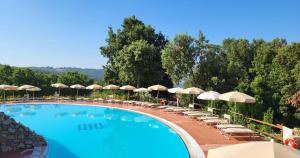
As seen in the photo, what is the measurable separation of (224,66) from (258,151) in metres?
25.9

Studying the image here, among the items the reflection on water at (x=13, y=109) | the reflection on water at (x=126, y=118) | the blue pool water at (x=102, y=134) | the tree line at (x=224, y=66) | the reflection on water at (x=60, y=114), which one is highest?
the tree line at (x=224, y=66)

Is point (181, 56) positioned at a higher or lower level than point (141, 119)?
higher

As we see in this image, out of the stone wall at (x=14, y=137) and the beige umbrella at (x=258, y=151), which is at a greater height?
the beige umbrella at (x=258, y=151)

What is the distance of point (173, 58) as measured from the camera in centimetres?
3034

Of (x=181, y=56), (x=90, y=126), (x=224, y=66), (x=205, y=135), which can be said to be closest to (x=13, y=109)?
(x=90, y=126)

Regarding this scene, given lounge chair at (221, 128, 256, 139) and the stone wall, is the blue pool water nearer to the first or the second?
the stone wall

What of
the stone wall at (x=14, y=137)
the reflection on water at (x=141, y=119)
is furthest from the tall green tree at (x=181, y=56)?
the stone wall at (x=14, y=137)

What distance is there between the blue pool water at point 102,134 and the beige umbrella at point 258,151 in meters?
6.14

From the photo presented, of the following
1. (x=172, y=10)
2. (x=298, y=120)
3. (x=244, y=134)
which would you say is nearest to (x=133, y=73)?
(x=172, y=10)

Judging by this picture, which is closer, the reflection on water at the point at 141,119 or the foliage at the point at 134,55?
the reflection on water at the point at 141,119

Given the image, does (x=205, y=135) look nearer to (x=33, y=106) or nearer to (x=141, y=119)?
(x=141, y=119)

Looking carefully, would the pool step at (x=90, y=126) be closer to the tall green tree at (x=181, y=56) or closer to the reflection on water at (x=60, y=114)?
the reflection on water at (x=60, y=114)

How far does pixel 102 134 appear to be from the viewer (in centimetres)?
1711

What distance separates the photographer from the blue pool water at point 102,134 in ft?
41.9
